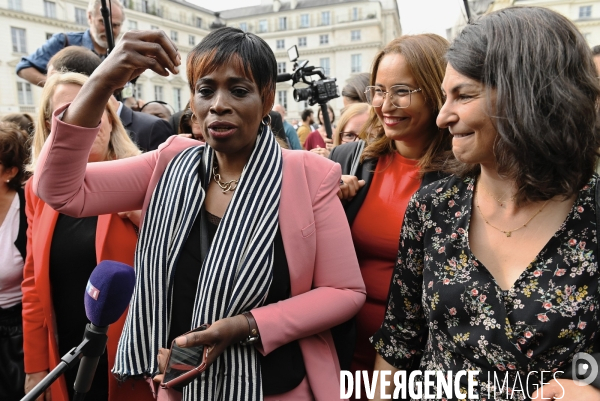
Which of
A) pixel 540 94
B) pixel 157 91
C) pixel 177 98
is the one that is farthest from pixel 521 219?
pixel 177 98

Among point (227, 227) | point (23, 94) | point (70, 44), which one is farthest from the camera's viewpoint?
point (23, 94)

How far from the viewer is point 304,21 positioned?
6341cm

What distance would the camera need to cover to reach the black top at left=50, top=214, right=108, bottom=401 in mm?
2273

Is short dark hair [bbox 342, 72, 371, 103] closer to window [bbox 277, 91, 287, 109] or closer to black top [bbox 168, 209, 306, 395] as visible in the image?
black top [bbox 168, 209, 306, 395]

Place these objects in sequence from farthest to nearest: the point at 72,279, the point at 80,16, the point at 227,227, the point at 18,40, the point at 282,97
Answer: the point at 282,97 → the point at 80,16 → the point at 18,40 → the point at 72,279 → the point at 227,227

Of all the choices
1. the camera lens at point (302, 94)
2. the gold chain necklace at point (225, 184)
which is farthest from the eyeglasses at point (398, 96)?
the camera lens at point (302, 94)

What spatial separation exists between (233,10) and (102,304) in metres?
80.3

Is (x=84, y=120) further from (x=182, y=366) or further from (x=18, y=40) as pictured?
(x=18, y=40)

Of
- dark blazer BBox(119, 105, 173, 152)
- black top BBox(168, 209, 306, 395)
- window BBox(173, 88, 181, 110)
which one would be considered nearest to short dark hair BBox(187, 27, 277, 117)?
black top BBox(168, 209, 306, 395)

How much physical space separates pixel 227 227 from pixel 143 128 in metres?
2.45

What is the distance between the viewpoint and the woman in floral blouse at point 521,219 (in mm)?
1399

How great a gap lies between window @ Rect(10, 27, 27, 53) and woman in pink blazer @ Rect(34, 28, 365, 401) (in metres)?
42.2

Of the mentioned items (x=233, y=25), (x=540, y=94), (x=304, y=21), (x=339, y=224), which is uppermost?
(x=304, y=21)

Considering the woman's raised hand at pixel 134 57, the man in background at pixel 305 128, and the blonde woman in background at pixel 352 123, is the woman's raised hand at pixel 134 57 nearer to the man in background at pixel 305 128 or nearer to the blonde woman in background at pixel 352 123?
the blonde woman in background at pixel 352 123
